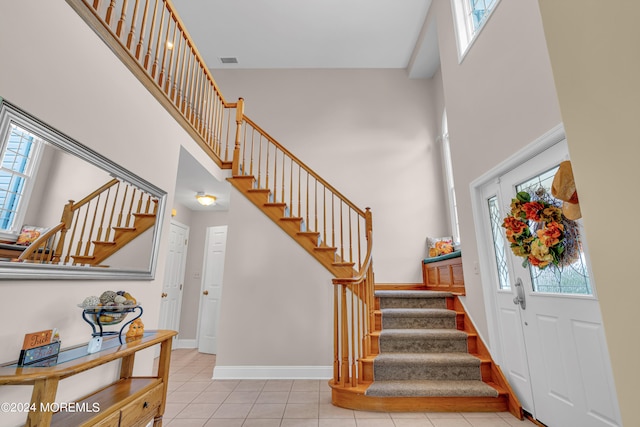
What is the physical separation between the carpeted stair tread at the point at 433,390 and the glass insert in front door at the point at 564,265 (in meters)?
1.04

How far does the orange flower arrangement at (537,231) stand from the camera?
6.79 ft

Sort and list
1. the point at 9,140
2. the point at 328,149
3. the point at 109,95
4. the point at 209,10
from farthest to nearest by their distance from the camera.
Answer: the point at 328,149 → the point at 209,10 → the point at 109,95 → the point at 9,140

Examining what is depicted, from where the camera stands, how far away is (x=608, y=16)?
69 cm

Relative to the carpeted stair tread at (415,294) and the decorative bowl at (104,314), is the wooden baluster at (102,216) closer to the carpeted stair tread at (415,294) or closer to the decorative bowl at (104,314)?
the decorative bowl at (104,314)

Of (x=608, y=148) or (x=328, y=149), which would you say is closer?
(x=608, y=148)

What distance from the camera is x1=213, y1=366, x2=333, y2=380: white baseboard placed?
352cm

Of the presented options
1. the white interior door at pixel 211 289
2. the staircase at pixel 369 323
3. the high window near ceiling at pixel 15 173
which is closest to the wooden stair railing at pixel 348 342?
the staircase at pixel 369 323

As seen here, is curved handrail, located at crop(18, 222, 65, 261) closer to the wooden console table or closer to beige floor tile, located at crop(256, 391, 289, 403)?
the wooden console table

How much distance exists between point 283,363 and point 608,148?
3697 millimetres

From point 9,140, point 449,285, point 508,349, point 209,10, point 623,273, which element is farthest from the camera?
point 209,10

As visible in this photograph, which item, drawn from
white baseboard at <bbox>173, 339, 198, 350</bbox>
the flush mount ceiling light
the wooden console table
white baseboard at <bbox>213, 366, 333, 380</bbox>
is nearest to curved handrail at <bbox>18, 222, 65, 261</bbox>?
the wooden console table

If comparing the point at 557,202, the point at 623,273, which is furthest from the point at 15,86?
the point at 557,202

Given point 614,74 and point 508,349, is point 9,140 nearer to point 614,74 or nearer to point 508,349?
point 614,74

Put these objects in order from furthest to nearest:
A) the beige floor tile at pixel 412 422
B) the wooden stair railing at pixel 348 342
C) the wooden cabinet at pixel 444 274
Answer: the wooden cabinet at pixel 444 274 < the wooden stair railing at pixel 348 342 < the beige floor tile at pixel 412 422
